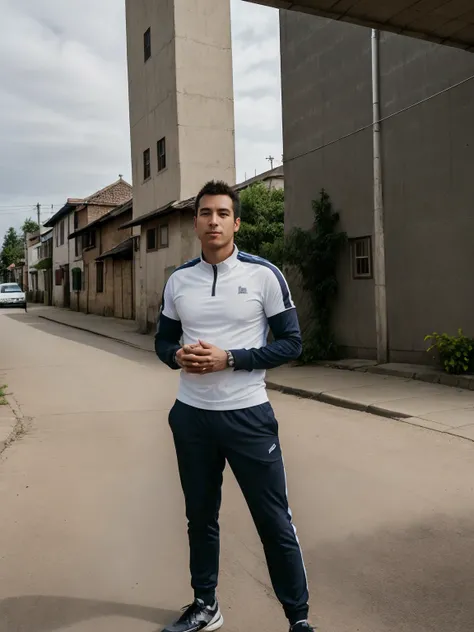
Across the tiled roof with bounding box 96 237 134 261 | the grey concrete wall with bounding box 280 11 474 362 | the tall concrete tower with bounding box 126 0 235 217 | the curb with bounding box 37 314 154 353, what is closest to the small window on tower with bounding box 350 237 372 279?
the grey concrete wall with bounding box 280 11 474 362

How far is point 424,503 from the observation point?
14.7ft

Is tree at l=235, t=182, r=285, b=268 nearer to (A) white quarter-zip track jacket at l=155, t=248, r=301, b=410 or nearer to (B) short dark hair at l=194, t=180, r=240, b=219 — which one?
(B) short dark hair at l=194, t=180, r=240, b=219

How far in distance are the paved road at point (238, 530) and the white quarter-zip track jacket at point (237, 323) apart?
1143 millimetres

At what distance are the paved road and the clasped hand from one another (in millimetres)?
1274

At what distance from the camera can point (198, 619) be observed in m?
2.79

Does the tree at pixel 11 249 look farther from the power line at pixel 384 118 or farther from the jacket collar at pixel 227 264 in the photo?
the jacket collar at pixel 227 264

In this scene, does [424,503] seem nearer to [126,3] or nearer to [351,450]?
[351,450]

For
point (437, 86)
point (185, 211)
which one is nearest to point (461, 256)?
point (437, 86)

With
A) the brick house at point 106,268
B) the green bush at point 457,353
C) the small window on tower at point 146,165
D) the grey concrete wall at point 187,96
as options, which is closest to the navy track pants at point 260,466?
the green bush at point 457,353

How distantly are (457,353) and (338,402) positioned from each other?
2.15 meters

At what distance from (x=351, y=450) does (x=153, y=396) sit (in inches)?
165

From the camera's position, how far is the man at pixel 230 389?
258cm

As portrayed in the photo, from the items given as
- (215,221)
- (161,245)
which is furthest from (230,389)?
(161,245)

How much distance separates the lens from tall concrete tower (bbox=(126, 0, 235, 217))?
19.7 meters
